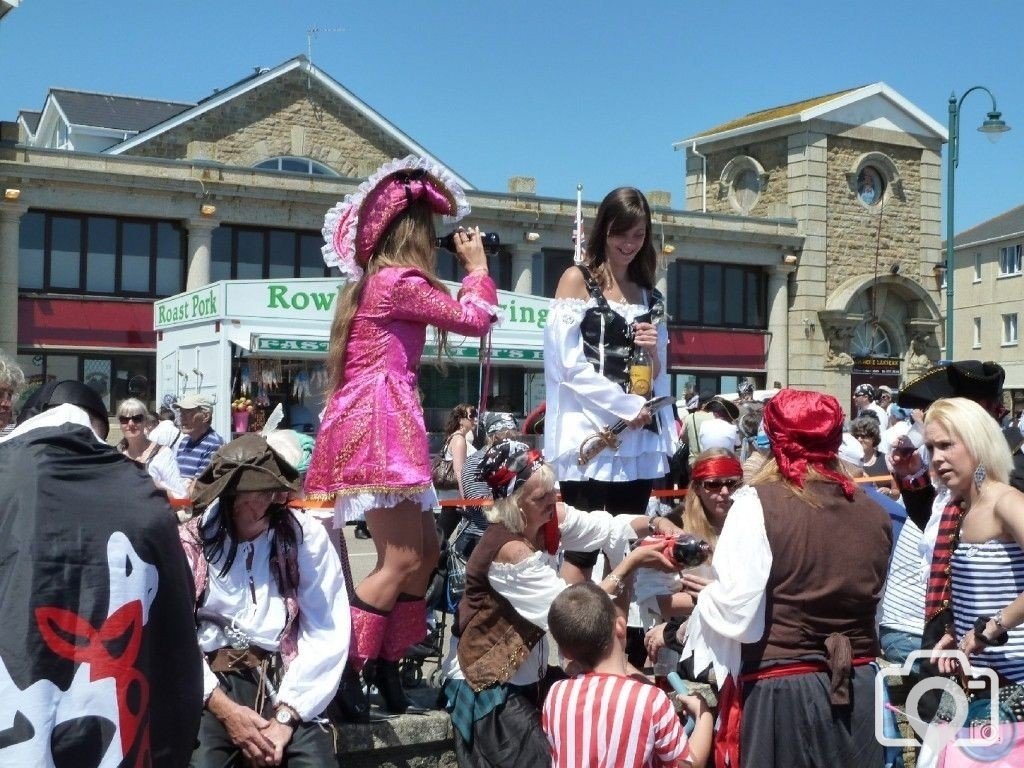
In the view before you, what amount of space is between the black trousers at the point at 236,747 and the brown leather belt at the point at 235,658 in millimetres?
21

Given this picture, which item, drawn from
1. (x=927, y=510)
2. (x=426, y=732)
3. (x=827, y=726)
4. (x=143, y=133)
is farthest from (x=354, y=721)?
(x=143, y=133)

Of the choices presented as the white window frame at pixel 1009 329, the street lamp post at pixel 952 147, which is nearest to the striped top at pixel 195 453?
the street lamp post at pixel 952 147

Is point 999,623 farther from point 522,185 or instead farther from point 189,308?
point 522,185

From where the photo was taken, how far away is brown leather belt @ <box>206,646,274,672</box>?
392cm

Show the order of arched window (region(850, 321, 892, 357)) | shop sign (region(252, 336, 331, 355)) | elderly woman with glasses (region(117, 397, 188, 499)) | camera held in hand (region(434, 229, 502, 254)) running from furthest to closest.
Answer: arched window (region(850, 321, 892, 357))
shop sign (region(252, 336, 331, 355))
elderly woman with glasses (region(117, 397, 188, 499))
camera held in hand (region(434, 229, 502, 254))

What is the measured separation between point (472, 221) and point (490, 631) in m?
22.4

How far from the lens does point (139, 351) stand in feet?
81.0

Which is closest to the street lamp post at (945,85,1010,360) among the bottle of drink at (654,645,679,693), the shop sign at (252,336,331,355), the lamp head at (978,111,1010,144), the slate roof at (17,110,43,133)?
the lamp head at (978,111,1010,144)

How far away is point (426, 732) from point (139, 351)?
21432 mm

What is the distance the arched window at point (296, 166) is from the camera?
2833 centimetres

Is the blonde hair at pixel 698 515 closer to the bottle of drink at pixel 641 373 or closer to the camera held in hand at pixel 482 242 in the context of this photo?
the bottle of drink at pixel 641 373

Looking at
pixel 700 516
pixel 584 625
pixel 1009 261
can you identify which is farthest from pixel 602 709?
pixel 1009 261

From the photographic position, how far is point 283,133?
28.5 metres

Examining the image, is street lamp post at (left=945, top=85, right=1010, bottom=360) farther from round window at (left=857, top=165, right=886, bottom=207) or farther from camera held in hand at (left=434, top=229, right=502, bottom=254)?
camera held in hand at (left=434, top=229, right=502, bottom=254)
